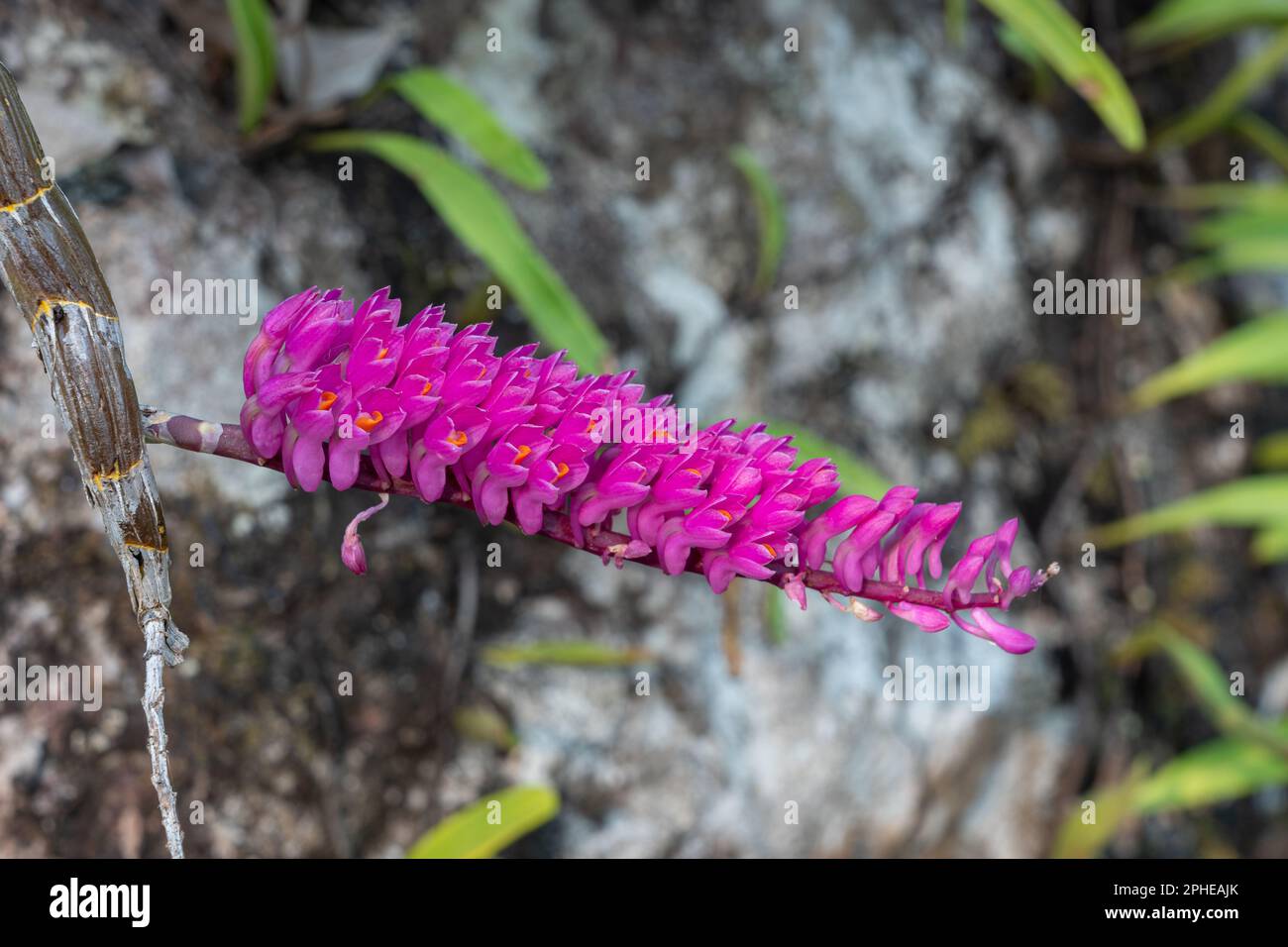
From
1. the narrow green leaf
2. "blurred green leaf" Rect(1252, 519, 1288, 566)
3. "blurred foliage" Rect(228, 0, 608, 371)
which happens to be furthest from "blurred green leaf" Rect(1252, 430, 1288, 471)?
"blurred foliage" Rect(228, 0, 608, 371)

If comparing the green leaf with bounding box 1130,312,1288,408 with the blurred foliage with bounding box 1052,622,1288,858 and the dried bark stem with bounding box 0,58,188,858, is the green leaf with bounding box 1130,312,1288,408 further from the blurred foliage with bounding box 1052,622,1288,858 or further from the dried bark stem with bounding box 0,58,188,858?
the dried bark stem with bounding box 0,58,188,858

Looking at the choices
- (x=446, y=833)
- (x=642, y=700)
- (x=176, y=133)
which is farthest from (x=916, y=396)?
(x=176, y=133)

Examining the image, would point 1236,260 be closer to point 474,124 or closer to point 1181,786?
point 1181,786

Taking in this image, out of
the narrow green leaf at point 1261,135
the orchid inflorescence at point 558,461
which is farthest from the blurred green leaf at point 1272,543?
the orchid inflorescence at point 558,461

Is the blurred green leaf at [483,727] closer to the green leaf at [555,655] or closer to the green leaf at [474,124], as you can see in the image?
the green leaf at [555,655]

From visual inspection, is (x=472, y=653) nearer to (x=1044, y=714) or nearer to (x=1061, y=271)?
(x=1044, y=714)
